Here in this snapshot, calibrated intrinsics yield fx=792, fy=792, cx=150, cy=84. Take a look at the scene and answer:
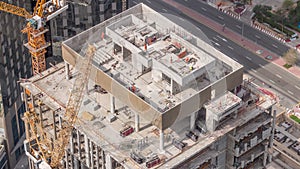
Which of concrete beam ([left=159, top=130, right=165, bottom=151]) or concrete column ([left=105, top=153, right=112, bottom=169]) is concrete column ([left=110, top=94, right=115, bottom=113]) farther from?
concrete beam ([left=159, top=130, right=165, bottom=151])

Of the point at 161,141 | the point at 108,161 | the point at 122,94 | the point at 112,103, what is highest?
the point at 122,94

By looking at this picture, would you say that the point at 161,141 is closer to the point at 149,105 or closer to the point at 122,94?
the point at 149,105

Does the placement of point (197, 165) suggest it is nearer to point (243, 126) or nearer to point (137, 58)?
point (243, 126)

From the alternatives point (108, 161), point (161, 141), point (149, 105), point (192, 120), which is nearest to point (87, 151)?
point (108, 161)

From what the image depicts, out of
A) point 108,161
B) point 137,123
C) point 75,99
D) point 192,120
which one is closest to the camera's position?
point 108,161

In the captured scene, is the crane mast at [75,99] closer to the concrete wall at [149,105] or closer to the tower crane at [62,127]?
the tower crane at [62,127]

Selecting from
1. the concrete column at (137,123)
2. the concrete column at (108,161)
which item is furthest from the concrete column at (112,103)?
the concrete column at (108,161)
